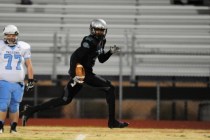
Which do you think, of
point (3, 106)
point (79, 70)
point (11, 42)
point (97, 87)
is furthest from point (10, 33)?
point (97, 87)

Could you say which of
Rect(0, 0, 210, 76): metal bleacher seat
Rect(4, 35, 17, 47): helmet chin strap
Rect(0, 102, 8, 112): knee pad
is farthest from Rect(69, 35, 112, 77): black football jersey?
Rect(0, 0, 210, 76): metal bleacher seat

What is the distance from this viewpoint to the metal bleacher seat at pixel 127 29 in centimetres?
1458

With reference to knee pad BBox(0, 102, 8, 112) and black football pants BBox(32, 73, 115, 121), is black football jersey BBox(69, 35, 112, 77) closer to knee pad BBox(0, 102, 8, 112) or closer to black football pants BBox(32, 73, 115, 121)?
black football pants BBox(32, 73, 115, 121)

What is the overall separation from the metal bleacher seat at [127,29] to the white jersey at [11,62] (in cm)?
527

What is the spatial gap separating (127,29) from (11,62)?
7.27 metres

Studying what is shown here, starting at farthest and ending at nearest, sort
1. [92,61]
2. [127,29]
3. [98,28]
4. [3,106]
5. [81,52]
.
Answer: [127,29], [92,61], [98,28], [81,52], [3,106]

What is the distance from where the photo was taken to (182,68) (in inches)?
556

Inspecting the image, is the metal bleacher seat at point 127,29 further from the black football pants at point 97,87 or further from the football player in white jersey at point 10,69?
the football player in white jersey at point 10,69

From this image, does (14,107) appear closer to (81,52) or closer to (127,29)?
(81,52)

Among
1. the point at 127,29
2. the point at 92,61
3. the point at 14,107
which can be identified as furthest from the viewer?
the point at 127,29

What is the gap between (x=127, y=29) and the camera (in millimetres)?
Result: 15805

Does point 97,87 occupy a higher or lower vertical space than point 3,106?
higher

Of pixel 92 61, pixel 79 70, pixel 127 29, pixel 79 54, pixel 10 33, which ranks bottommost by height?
pixel 79 70

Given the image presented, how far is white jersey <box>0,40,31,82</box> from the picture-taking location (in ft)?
28.9
